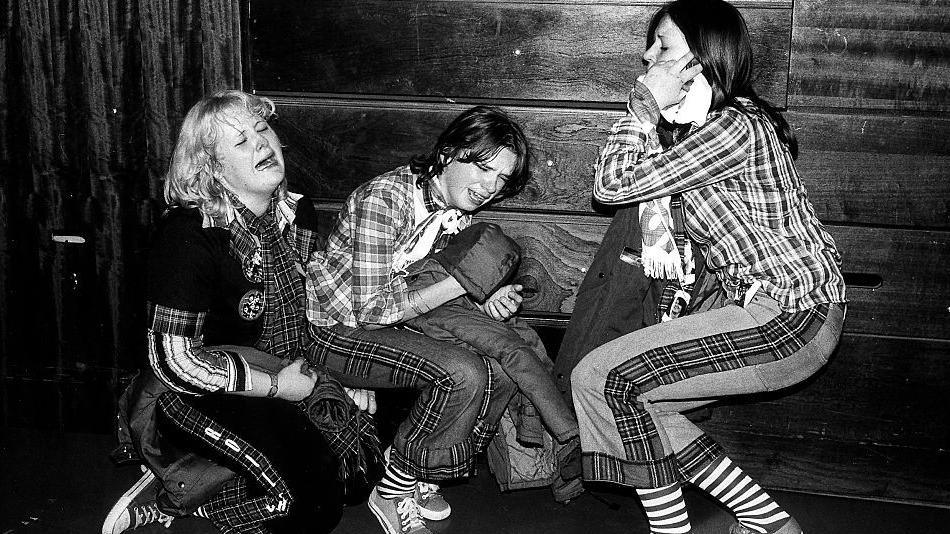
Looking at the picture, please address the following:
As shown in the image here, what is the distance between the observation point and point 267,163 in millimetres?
2412

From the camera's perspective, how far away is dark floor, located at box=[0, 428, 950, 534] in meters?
2.55

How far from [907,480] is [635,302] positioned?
1153 millimetres

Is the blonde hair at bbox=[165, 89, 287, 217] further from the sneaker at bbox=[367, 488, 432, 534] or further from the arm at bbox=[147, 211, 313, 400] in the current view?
the sneaker at bbox=[367, 488, 432, 534]

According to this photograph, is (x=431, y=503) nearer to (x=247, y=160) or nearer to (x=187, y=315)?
(x=187, y=315)

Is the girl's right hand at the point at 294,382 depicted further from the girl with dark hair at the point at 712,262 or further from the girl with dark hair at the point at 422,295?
the girl with dark hair at the point at 712,262

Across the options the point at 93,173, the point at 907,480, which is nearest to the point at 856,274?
the point at 907,480

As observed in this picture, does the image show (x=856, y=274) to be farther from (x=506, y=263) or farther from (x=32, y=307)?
(x=32, y=307)

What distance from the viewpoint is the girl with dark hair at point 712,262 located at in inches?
85.3

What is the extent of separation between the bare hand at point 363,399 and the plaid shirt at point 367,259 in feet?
0.88

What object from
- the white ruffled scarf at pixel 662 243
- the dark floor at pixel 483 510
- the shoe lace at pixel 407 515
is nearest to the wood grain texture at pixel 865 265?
the white ruffled scarf at pixel 662 243

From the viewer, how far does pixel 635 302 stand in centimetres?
246

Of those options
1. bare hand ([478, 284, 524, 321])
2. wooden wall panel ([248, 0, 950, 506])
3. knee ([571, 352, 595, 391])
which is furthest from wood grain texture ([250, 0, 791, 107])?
knee ([571, 352, 595, 391])

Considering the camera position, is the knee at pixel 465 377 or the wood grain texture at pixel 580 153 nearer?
Result: the knee at pixel 465 377

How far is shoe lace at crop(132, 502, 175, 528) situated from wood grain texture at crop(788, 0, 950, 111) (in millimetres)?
2297
